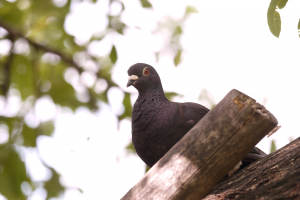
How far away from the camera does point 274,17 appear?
2.57m

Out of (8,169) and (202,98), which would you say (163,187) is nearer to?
(202,98)

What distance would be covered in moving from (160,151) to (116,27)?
3217 mm

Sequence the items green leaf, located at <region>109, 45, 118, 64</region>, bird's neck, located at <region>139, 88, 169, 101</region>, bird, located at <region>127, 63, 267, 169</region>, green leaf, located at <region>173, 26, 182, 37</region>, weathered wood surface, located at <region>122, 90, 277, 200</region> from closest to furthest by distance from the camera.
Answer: weathered wood surface, located at <region>122, 90, 277, 200</region>, bird, located at <region>127, 63, 267, 169</region>, bird's neck, located at <region>139, 88, 169, 101</region>, green leaf, located at <region>109, 45, 118, 64</region>, green leaf, located at <region>173, 26, 182, 37</region>

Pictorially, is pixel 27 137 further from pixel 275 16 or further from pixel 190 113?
pixel 275 16

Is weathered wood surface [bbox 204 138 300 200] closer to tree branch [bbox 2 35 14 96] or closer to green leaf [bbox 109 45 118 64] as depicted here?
green leaf [bbox 109 45 118 64]

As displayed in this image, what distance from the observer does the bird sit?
316 cm

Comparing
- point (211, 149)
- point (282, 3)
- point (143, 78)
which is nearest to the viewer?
point (211, 149)

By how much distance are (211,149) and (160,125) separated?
1.25m

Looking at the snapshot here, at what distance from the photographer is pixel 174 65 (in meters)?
5.84

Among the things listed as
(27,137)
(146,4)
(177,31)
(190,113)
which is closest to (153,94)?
(190,113)

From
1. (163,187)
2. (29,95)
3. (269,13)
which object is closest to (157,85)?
(269,13)

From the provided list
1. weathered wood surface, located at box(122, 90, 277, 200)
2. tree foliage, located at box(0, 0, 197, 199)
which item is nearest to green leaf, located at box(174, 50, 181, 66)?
tree foliage, located at box(0, 0, 197, 199)

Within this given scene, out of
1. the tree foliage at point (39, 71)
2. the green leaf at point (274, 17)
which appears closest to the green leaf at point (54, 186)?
the tree foliage at point (39, 71)

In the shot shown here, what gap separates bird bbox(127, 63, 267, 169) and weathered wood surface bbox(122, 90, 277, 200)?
3.41ft
